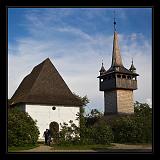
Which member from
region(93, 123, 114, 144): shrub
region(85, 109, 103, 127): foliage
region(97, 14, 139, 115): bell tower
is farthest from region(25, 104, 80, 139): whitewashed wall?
region(97, 14, 139, 115): bell tower

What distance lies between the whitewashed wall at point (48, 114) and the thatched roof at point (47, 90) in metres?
0.46

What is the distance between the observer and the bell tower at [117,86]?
150 ft

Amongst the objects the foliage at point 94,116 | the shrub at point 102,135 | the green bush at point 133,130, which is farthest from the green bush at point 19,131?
the foliage at point 94,116

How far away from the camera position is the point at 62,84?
30500mm

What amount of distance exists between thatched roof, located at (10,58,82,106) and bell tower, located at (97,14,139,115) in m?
16.5

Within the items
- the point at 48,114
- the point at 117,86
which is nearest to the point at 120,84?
the point at 117,86

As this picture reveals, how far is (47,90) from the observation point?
96.4ft

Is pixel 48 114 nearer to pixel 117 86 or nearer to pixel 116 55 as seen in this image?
pixel 117 86

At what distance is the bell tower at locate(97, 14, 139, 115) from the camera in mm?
45594

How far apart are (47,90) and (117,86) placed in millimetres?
18593

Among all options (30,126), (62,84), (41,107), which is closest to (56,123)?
(41,107)

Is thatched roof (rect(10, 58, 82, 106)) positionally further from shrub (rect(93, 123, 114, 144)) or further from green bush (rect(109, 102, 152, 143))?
shrub (rect(93, 123, 114, 144))
